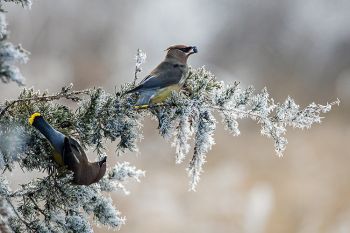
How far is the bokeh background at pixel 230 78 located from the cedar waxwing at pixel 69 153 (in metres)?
7.31

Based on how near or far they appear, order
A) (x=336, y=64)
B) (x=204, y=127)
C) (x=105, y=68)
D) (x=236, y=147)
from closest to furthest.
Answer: (x=204, y=127)
(x=236, y=147)
(x=336, y=64)
(x=105, y=68)

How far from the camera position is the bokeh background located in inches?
405

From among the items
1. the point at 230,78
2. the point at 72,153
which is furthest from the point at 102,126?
the point at 230,78

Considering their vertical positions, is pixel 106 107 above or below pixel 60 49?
below

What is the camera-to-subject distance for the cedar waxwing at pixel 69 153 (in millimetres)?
2455

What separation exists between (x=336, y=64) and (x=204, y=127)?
12651mm

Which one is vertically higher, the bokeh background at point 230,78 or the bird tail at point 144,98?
the bokeh background at point 230,78

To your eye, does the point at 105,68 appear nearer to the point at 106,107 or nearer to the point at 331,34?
the point at 331,34

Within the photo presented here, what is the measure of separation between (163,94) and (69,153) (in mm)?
533

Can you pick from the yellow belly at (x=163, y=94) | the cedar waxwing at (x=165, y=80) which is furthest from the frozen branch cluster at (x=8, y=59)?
the yellow belly at (x=163, y=94)

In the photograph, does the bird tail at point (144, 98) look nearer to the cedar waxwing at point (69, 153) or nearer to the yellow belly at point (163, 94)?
the yellow belly at point (163, 94)

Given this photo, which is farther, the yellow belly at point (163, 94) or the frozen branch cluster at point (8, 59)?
the yellow belly at point (163, 94)

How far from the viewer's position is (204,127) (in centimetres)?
245

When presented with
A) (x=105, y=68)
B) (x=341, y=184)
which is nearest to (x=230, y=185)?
(x=341, y=184)
